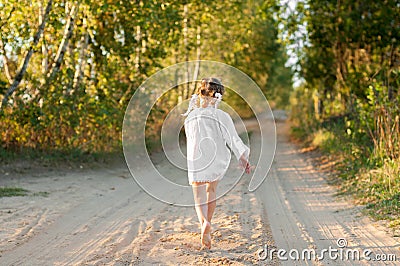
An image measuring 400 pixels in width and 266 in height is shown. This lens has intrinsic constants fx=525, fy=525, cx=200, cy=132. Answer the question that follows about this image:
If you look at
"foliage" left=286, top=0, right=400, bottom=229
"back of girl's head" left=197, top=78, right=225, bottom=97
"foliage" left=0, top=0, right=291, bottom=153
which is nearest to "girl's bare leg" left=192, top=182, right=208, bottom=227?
"back of girl's head" left=197, top=78, right=225, bottom=97

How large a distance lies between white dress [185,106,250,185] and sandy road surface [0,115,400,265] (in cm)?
89

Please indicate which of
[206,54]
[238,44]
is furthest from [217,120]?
[206,54]

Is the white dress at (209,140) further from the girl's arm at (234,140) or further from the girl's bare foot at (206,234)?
the girl's bare foot at (206,234)

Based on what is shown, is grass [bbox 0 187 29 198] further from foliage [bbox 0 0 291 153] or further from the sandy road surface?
foliage [bbox 0 0 291 153]

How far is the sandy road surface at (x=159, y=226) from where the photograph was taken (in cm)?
570

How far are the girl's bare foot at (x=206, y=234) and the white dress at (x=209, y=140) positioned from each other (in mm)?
503

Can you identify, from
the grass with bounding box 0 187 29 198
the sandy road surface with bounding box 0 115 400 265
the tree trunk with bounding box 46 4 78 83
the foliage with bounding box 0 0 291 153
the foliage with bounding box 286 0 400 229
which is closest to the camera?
the sandy road surface with bounding box 0 115 400 265

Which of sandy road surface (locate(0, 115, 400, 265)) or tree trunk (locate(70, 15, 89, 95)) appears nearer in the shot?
sandy road surface (locate(0, 115, 400, 265))

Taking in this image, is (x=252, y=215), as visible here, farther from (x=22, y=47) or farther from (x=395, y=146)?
(x=22, y=47)

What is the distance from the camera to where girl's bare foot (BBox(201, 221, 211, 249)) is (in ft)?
→ 19.2

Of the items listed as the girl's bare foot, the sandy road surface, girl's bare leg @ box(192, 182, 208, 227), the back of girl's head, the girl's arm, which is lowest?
the sandy road surface

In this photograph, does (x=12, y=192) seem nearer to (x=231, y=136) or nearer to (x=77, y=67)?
(x=231, y=136)

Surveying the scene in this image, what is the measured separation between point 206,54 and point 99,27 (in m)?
12.8

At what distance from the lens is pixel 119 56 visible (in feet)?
46.4
